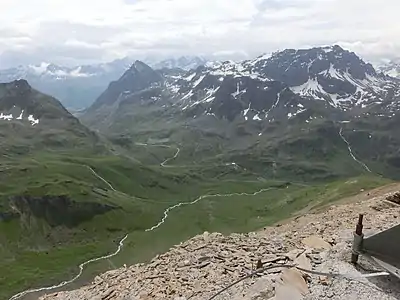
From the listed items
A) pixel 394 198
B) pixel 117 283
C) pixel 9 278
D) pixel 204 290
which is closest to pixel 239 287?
pixel 204 290

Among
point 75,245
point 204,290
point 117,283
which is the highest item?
point 204,290

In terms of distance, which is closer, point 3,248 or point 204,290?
point 204,290

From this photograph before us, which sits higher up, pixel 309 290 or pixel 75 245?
pixel 309 290

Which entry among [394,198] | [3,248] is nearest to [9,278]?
[3,248]

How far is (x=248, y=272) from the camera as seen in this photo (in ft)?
68.5

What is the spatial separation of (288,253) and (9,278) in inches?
5890

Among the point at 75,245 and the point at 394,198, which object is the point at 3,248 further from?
the point at 394,198

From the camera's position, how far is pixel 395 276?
18.6 metres

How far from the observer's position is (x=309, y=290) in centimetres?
1831

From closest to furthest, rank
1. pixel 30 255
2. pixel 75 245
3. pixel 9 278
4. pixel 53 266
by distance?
pixel 9 278 < pixel 53 266 < pixel 30 255 < pixel 75 245

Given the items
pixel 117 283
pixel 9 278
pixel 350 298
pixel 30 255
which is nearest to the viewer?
pixel 350 298

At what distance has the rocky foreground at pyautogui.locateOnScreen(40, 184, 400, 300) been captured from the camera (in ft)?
60.3

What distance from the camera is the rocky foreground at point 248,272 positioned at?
60.3 ft

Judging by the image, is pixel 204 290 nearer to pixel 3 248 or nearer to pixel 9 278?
pixel 9 278
